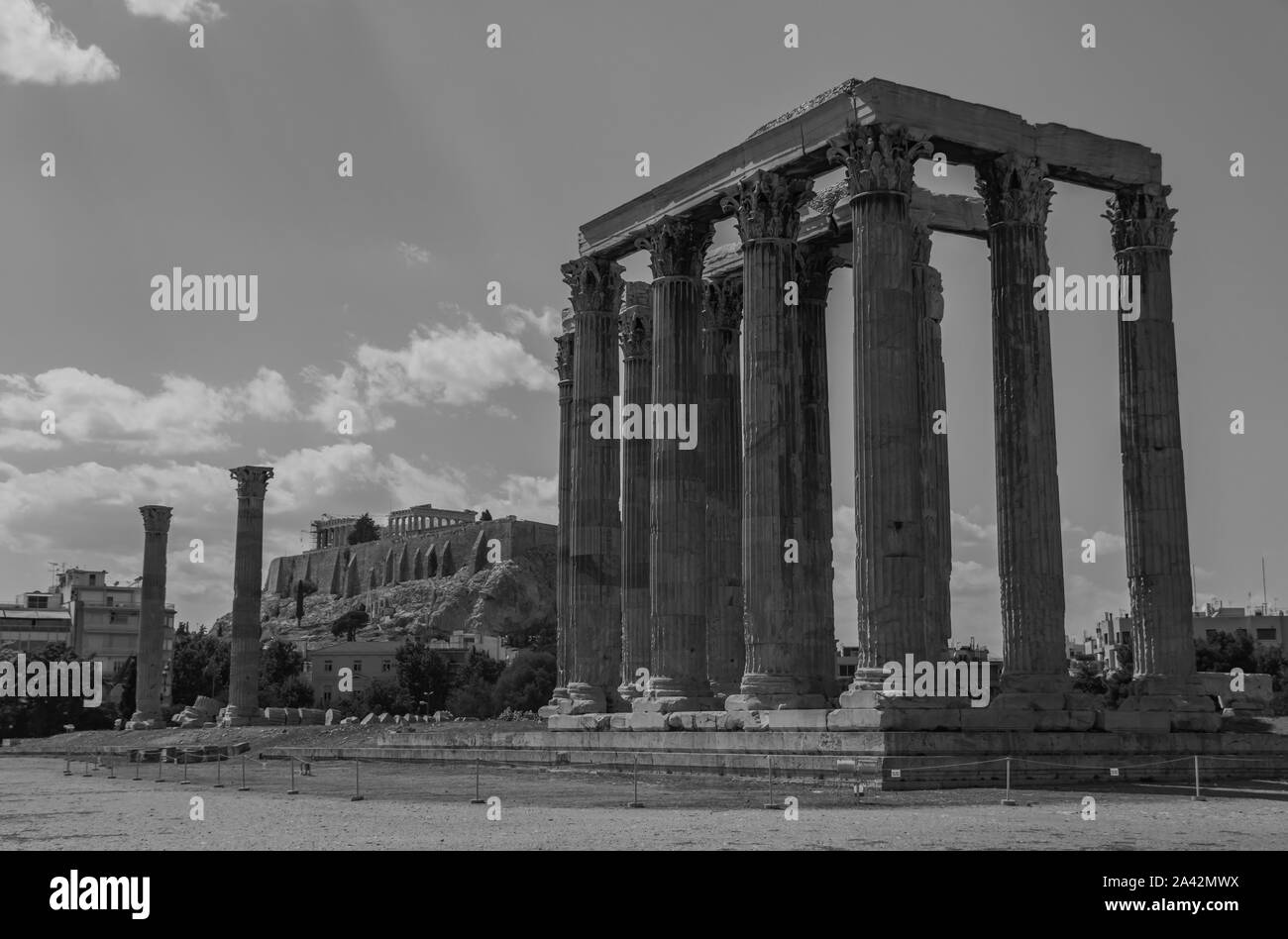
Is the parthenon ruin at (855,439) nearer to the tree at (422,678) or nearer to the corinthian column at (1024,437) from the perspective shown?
the corinthian column at (1024,437)

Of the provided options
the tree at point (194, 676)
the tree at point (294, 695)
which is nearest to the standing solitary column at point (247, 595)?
the tree at point (194, 676)

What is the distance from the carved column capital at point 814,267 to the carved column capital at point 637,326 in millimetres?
6615

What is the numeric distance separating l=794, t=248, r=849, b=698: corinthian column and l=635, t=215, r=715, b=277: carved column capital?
3.41 metres

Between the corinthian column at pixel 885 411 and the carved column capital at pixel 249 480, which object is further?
the carved column capital at pixel 249 480

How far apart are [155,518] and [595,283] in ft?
161

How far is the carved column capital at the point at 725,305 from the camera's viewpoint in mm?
49075

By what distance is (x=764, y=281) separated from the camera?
Result: 3975 centimetres

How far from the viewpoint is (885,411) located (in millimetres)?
34875
